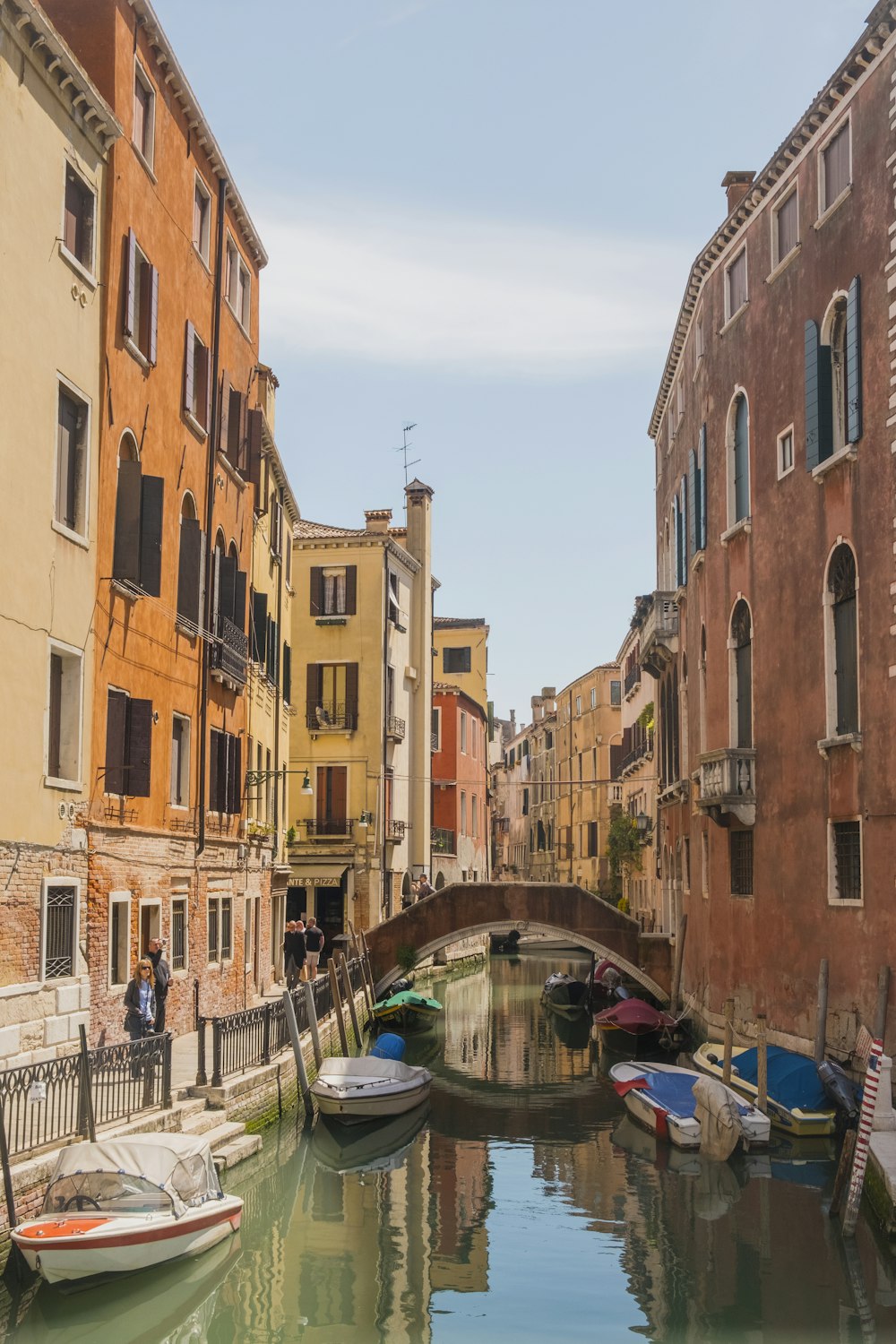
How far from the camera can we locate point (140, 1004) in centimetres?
1741

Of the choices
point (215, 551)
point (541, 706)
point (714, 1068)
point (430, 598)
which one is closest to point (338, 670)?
point (430, 598)

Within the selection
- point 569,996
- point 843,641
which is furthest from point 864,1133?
point 569,996

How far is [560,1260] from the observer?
44.7ft

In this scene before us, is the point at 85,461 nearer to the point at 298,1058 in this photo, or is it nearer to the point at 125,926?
the point at 125,926

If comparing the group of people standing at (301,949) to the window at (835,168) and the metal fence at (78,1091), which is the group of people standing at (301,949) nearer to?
the metal fence at (78,1091)

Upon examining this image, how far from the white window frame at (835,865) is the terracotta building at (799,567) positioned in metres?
0.03

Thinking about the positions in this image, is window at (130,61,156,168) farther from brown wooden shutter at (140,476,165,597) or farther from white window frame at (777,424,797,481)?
white window frame at (777,424,797,481)

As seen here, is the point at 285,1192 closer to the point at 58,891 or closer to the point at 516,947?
the point at 58,891

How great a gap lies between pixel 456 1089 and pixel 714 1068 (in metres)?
5.37

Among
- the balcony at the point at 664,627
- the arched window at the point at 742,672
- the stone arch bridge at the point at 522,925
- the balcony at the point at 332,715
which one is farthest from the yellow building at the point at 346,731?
the arched window at the point at 742,672

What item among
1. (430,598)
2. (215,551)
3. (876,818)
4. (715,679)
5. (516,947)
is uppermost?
(430,598)

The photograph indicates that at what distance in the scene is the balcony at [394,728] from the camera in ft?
136

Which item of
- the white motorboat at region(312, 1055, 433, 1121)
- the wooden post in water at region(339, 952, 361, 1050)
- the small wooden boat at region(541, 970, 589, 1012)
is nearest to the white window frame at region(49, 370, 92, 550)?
the white motorboat at region(312, 1055, 433, 1121)

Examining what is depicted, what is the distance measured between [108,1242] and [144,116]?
46.9 ft
